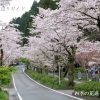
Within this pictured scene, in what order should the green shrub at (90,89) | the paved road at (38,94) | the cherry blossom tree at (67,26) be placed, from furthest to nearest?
the paved road at (38,94)
the green shrub at (90,89)
the cherry blossom tree at (67,26)

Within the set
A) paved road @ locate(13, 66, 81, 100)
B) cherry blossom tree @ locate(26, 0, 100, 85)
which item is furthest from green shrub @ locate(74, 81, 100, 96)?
cherry blossom tree @ locate(26, 0, 100, 85)

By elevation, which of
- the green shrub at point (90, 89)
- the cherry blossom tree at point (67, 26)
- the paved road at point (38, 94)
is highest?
the cherry blossom tree at point (67, 26)

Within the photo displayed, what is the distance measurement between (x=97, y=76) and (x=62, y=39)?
238 inches

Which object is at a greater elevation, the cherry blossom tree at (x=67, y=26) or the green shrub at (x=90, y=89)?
the cherry blossom tree at (x=67, y=26)

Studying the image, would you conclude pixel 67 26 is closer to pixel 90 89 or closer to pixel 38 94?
pixel 90 89

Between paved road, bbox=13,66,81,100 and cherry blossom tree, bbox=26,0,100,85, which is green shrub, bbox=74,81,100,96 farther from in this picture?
cherry blossom tree, bbox=26,0,100,85

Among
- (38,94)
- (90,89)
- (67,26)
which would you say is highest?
(67,26)

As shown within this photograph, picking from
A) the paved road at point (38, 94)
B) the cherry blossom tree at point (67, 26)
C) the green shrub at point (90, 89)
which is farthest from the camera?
the paved road at point (38, 94)

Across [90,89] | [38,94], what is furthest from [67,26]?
[38,94]

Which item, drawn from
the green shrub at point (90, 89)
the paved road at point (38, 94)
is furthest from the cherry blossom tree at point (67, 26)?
the paved road at point (38, 94)

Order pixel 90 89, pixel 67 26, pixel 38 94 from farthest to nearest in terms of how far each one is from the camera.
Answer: pixel 38 94
pixel 67 26
pixel 90 89

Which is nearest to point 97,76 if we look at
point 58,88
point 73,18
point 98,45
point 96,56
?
point 96,56

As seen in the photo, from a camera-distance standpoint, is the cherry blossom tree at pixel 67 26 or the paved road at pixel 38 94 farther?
the paved road at pixel 38 94

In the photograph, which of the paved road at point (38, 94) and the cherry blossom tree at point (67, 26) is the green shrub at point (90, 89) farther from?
the cherry blossom tree at point (67, 26)
